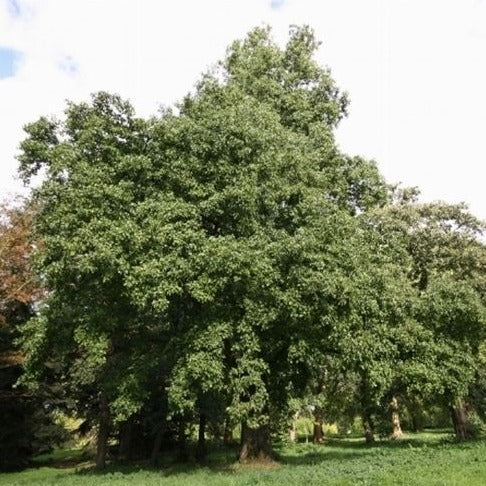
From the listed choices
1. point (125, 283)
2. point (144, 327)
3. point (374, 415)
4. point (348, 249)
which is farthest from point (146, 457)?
point (374, 415)

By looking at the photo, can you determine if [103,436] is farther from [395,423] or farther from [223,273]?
[395,423]

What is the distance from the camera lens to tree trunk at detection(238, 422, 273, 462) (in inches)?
869

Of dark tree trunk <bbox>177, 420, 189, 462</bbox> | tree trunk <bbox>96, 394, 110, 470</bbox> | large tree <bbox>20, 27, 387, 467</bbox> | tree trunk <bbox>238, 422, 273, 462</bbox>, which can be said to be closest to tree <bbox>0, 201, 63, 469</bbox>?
large tree <bbox>20, 27, 387, 467</bbox>

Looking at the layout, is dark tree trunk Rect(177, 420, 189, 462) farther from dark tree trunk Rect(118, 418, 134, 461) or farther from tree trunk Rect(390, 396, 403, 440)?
tree trunk Rect(390, 396, 403, 440)

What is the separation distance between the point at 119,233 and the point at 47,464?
25261mm

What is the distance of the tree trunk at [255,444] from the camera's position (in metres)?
22.1

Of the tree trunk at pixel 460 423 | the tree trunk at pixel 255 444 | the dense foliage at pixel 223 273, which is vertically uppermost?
the dense foliage at pixel 223 273

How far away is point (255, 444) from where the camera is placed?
882 inches

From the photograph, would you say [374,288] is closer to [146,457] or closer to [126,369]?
[126,369]

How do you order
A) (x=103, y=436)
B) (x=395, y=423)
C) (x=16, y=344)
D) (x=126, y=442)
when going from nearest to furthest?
(x=16, y=344)
(x=103, y=436)
(x=126, y=442)
(x=395, y=423)

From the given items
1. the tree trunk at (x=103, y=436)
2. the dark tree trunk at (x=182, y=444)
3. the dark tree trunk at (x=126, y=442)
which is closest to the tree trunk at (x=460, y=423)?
the dark tree trunk at (x=182, y=444)

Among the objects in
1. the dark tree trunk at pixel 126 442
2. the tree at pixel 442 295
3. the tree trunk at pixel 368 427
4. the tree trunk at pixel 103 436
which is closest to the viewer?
the tree at pixel 442 295

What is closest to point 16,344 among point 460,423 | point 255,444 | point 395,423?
point 255,444

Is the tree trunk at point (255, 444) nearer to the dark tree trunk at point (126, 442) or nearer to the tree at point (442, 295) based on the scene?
the tree at point (442, 295)
